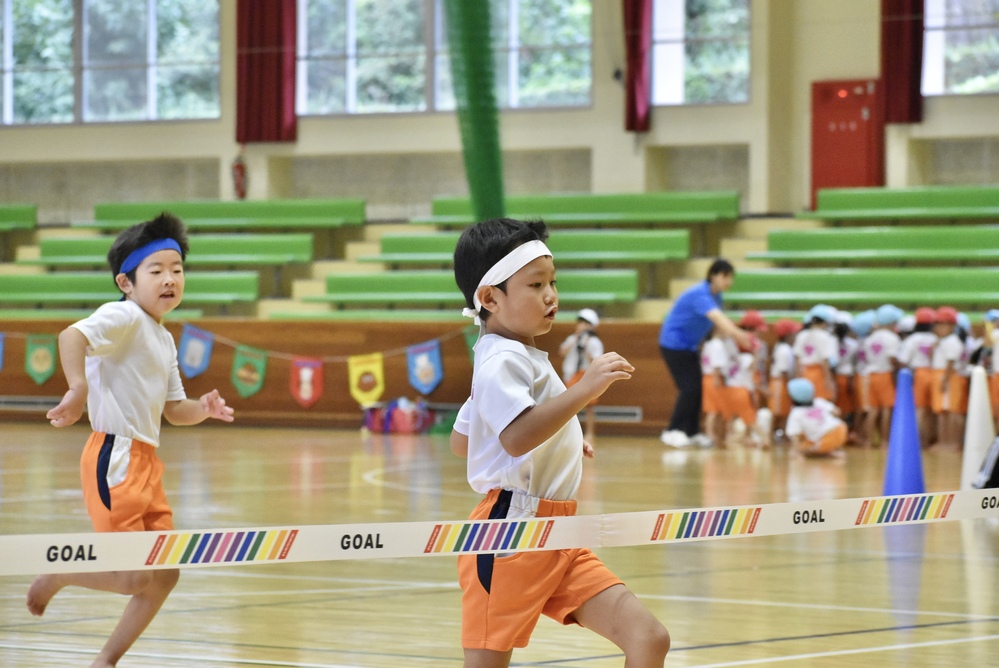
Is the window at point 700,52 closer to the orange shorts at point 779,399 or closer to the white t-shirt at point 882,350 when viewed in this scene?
the white t-shirt at point 882,350

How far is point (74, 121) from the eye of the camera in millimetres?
24500

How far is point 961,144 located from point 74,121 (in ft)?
48.7

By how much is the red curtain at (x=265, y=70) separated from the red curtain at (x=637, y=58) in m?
5.64

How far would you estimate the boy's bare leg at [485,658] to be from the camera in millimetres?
3266

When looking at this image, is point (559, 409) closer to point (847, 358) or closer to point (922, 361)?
point (922, 361)

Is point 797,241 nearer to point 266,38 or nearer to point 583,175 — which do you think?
point 583,175

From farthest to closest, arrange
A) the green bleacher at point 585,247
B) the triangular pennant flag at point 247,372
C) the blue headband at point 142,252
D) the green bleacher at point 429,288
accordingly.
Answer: the green bleacher at point 585,247 → the green bleacher at point 429,288 → the triangular pennant flag at point 247,372 → the blue headband at point 142,252

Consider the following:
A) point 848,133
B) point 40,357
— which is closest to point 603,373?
point 40,357

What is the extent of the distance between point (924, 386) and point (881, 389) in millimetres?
419

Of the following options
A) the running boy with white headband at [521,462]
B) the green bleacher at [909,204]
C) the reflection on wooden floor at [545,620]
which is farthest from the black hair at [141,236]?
the green bleacher at [909,204]

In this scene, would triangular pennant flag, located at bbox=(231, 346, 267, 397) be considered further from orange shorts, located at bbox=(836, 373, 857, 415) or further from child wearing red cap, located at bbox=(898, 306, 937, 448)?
child wearing red cap, located at bbox=(898, 306, 937, 448)

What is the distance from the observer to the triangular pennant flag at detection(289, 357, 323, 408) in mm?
16547

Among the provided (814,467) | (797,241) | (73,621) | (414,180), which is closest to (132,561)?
(73,621)

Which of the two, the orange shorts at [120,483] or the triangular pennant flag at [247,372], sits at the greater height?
the orange shorts at [120,483]
